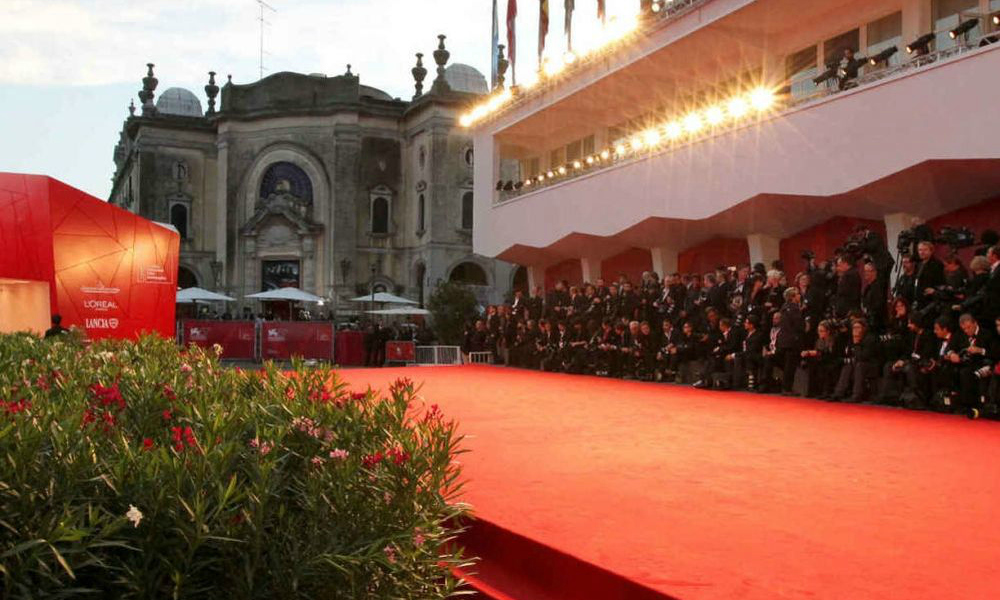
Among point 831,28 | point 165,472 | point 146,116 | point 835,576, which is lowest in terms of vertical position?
point 835,576

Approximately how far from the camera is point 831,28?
1677 cm

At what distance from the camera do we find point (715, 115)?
56.9 ft

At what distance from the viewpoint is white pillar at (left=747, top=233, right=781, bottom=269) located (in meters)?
17.8

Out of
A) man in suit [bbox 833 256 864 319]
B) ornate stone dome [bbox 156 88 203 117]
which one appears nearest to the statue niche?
ornate stone dome [bbox 156 88 203 117]

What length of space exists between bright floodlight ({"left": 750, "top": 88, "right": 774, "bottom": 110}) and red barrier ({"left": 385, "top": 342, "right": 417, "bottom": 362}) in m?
13.3

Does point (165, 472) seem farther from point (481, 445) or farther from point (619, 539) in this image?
point (481, 445)

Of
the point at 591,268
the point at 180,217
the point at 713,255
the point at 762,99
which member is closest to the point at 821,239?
the point at 762,99

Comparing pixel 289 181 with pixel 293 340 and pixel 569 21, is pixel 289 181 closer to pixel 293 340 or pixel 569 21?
→ pixel 293 340

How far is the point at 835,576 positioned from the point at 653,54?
17.8 meters

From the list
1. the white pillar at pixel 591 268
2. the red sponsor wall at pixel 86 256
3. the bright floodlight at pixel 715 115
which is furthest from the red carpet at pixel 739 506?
the white pillar at pixel 591 268

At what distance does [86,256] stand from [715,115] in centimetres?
1381

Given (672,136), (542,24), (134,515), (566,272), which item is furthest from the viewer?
(566,272)

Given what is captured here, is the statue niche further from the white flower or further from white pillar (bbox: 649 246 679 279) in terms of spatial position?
the white flower

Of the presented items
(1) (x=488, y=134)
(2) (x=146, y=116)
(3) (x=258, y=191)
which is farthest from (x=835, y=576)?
(2) (x=146, y=116)
